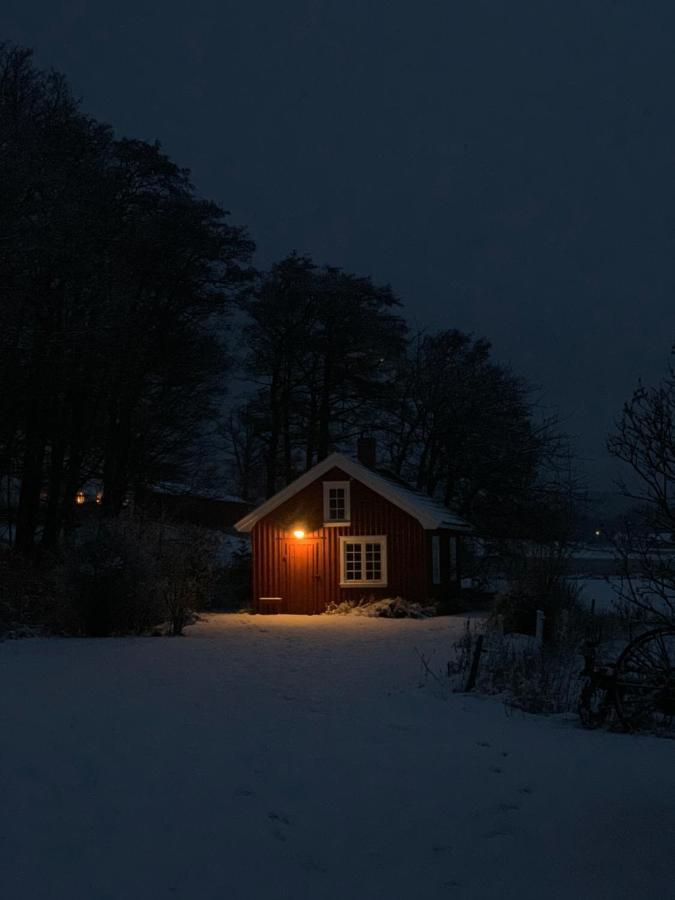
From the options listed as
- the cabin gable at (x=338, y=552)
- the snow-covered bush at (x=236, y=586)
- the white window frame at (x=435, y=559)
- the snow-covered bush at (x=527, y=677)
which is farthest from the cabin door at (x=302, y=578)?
the snow-covered bush at (x=527, y=677)

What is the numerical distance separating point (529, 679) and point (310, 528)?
1509 centimetres

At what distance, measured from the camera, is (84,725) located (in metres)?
9.00

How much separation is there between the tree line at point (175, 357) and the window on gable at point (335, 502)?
17.5 ft

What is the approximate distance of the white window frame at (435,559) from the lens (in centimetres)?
2705

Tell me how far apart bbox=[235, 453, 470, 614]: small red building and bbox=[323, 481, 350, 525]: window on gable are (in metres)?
0.03

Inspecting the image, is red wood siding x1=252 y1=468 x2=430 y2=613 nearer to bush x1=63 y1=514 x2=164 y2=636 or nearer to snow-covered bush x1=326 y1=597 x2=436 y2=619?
snow-covered bush x1=326 y1=597 x2=436 y2=619

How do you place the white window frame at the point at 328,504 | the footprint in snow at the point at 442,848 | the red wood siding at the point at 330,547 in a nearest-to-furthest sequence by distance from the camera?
the footprint in snow at the point at 442,848
the red wood siding at the point at 330,547
the white window frame at the point at 328,504

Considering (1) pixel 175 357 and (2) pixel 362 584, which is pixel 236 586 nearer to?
(2) pixel 362 584

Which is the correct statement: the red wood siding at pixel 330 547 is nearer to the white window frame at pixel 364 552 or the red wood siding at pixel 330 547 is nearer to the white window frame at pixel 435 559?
the white window frame at pixel 364 552

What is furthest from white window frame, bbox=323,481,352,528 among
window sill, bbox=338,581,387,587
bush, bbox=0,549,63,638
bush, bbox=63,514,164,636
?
bush, bbox=0,549,63,638

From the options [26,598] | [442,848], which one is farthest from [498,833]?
[26,598]

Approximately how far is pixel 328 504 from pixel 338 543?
1257 mm

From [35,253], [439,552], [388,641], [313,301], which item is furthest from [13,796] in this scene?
[313,301]

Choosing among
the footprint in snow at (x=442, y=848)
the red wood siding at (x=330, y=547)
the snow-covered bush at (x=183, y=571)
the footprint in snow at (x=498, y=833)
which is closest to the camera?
the footprint in snow at (x=442, y=848)
